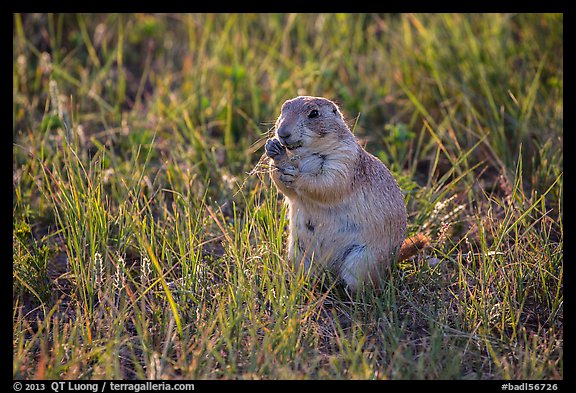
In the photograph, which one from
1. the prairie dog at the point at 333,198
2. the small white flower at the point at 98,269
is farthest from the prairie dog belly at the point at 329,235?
the small white flower at the point at 98,269

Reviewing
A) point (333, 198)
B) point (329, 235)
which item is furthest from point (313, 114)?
point (329, 235)

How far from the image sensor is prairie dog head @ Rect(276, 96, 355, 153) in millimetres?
4191

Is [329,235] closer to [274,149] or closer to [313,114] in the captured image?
[274,149]

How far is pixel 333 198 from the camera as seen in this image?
14.3 ft

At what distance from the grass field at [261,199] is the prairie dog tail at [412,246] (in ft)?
0.36

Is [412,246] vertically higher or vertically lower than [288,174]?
lower

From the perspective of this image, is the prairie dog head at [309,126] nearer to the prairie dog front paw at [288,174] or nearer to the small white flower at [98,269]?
the prairie dog front paw at [288,174]

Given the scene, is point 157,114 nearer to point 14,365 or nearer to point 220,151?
point 220,151

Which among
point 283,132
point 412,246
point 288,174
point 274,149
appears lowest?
point 412,246

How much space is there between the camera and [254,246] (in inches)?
187

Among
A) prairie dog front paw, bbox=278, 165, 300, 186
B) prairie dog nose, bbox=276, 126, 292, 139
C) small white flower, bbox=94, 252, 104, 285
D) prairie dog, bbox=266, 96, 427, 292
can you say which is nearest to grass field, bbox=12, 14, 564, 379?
small white flower, bbox=94, 252, 104, 285

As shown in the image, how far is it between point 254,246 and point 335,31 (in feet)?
11.2

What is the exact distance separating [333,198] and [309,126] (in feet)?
1.47
